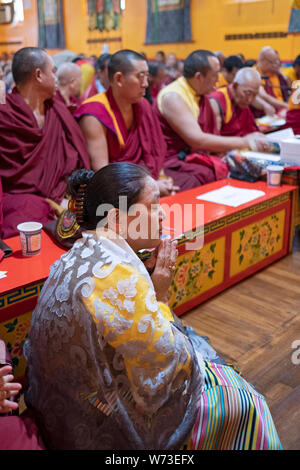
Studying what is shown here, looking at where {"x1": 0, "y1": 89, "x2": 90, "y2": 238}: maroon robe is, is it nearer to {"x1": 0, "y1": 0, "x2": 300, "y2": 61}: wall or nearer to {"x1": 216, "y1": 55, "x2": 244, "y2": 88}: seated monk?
{"x1": 216, "y1": 55, "x2": 244, "y2": 88}: seated monk

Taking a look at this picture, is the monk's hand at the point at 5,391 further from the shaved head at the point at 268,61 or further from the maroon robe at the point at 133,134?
the shaved head at the point at 268,61

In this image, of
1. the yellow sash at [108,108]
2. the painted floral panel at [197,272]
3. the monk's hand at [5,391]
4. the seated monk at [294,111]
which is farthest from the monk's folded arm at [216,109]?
the monk's hand at [5,391]

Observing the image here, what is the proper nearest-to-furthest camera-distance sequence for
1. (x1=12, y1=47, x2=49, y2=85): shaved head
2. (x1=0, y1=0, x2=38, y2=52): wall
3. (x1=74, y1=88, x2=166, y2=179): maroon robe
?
(x1=12, y1=47, x2=49, y2=85): shaved head → (x1=74, y1=88, x2=166, y2=179): maroon robe → (x1=0, y1=0, x2=38, y2=52): wall

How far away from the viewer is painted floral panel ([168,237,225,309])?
2.32 m

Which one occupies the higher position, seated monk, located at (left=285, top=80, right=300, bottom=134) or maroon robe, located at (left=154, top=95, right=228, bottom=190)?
seated monk, located at (left=285, top=80, right=300, bottom=134)

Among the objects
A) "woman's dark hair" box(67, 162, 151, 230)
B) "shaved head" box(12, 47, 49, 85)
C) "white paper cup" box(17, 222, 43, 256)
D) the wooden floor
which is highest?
"shaved head" box(12, 47, 49, 85)

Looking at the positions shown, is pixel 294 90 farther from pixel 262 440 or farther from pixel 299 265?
pixel 262 440

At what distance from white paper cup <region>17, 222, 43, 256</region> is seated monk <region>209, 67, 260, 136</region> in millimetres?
2315

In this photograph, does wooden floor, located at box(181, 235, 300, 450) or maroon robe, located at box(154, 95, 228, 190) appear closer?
wooden floor, located at box(181, 235, 300, 450)

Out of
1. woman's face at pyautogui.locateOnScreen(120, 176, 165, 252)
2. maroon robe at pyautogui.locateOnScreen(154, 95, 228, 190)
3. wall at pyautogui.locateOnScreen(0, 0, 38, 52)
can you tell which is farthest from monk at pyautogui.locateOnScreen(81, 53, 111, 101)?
wall at pyautogui.locateOnScreen(0, 0, 38, 52)

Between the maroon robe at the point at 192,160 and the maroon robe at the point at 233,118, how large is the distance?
12 cm

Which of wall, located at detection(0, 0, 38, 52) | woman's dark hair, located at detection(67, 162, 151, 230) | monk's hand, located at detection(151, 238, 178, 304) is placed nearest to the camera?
woman's dark hair, located at detection(67, 162, 151, 230)
